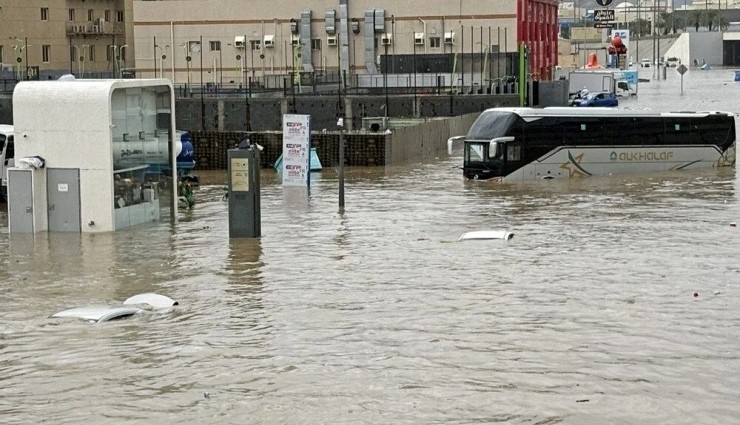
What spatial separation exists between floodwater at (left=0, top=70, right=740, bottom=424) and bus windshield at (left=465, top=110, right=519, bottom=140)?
28.6 ft

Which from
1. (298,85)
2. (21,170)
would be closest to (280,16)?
(298,85)

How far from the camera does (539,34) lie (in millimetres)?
95375

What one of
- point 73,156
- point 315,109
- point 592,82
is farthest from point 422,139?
point 592,82

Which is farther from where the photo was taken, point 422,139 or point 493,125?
point 422,139

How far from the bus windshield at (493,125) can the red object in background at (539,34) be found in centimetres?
4088

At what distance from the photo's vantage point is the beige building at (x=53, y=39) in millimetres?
80250

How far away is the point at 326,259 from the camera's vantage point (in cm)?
2436

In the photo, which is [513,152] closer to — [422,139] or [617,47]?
[422,139]

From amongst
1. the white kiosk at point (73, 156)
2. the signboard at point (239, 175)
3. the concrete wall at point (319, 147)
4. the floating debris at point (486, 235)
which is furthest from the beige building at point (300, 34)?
the signboard at point (239, 175)

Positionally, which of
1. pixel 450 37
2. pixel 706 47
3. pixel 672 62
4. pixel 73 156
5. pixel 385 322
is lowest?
pixel 385 322

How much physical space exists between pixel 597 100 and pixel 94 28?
1180 inches

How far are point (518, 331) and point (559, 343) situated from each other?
2.96 ft

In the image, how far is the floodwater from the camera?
1384cm

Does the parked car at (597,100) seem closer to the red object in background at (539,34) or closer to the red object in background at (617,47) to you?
the red object in background at (539,34)
